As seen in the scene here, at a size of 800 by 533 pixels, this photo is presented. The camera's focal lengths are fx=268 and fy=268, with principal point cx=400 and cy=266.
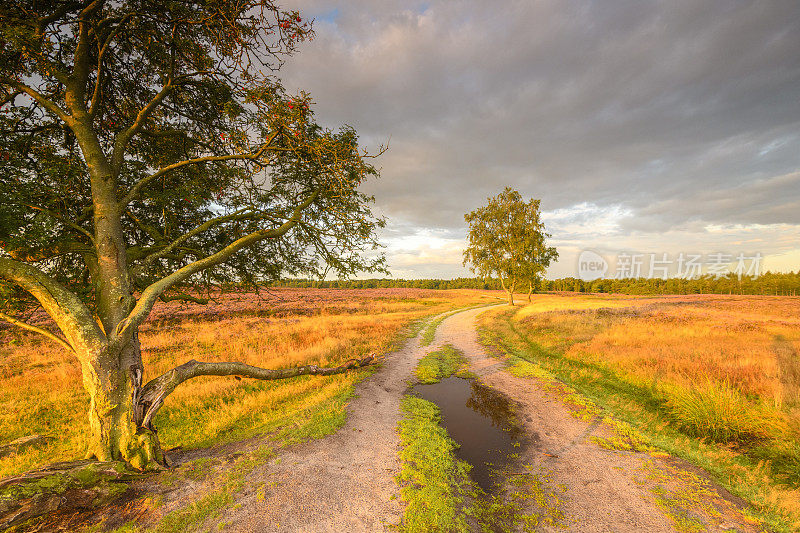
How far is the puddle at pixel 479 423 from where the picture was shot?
17.3ft

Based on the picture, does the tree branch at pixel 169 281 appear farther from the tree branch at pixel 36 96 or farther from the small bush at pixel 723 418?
the small bush at pixel 723 418

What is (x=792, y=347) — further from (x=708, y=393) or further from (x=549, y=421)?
(x=549, y=421)

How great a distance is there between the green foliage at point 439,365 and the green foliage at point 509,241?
2352cm

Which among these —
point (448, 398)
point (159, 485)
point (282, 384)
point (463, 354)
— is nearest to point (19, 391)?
point (282, 384)

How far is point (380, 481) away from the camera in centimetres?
459

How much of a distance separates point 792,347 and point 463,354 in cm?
1484

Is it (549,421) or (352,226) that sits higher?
(352,226)

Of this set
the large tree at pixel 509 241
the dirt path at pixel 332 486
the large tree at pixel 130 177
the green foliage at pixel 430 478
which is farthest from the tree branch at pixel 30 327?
the large tree at pixel 509 241

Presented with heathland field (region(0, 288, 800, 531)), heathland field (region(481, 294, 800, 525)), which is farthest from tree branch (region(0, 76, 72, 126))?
heathland field (region(481, 294, 800, 525))

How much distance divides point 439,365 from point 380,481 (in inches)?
Answer: 285

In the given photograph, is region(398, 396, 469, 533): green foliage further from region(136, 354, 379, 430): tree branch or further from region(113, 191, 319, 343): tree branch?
region(113, 191, 319, 343): tree branch

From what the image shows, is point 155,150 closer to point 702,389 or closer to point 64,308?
point 64,308

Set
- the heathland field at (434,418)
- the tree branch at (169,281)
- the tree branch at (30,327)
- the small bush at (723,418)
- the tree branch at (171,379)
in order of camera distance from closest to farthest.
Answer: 1. the heathland field at (434,418)
2. the tree branch at (30,327)
3. the tree branch at (169,281)
4. the tree branch at (171,379)
5. the small bush at (723,418)

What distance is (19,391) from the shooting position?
29.5 feet
